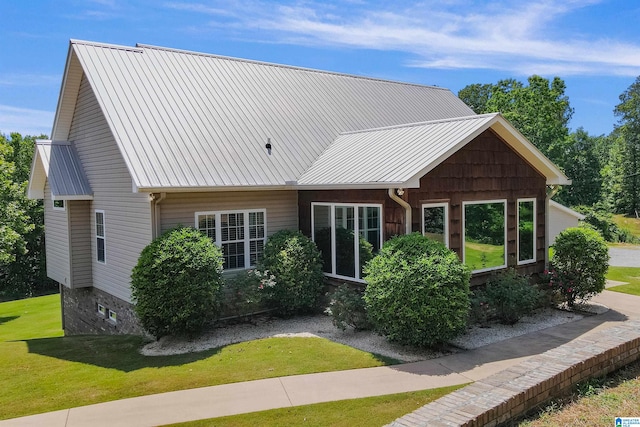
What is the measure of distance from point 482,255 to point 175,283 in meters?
7.25

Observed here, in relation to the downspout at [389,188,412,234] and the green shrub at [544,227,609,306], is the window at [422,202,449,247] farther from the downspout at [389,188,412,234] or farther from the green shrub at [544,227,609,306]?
the green shrub at [544,227,609,306]

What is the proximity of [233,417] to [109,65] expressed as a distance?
10.9 metres

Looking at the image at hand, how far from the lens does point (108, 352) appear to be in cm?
1048

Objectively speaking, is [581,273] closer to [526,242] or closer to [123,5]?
[526,242]

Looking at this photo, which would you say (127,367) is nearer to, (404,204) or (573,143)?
(404,204)

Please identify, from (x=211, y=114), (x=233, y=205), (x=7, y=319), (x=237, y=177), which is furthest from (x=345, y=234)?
(x=7, y=319)

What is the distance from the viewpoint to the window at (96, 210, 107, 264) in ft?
45.0

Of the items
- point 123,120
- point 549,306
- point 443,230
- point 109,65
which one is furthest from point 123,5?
point 549,306

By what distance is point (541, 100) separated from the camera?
1532 inches

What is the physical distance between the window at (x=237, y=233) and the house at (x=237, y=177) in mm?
31

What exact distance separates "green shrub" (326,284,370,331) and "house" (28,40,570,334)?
1.10 meters

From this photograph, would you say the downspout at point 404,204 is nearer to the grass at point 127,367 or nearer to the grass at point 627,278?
the grass at point 127,367

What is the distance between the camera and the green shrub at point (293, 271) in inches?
472

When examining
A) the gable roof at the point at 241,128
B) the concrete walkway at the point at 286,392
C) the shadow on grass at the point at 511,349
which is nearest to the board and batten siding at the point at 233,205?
the gable roof at the point at 241,128
